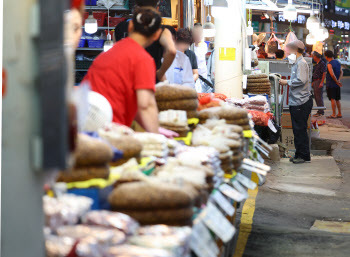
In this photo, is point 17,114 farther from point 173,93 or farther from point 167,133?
point 173,93

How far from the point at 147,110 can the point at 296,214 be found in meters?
4.14

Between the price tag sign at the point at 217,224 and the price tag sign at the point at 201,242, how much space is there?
0.08 meters

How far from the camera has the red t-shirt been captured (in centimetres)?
439

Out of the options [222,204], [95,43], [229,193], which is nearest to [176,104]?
[229,193]

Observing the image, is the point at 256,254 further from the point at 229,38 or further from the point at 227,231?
the point at 229,38

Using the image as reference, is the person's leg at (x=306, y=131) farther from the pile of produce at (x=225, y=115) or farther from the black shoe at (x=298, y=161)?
the pile of produce at (x=225, y=115)

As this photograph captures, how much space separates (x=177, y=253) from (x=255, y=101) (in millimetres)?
7102

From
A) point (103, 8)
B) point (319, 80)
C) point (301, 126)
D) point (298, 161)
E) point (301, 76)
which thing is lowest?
point (298, 161)

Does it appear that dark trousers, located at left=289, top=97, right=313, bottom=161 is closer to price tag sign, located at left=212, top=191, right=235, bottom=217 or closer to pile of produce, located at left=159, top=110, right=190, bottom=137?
pile of produce, located at left=159, top=110, right=190, bottom=137

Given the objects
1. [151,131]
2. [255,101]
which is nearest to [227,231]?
[151,131]

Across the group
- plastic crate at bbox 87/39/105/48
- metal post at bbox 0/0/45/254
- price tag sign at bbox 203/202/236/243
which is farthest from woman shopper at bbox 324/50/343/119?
metal post at bbox 0/0/45/254

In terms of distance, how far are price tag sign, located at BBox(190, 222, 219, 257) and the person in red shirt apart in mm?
1313

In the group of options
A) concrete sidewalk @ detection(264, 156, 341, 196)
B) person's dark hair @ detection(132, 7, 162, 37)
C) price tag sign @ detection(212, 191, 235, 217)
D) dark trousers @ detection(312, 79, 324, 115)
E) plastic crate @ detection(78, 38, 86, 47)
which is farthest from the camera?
dark trousers @ detection(312, 79, 324, 115)

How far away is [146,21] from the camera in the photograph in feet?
14.6
